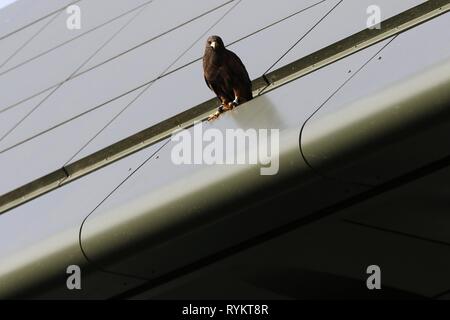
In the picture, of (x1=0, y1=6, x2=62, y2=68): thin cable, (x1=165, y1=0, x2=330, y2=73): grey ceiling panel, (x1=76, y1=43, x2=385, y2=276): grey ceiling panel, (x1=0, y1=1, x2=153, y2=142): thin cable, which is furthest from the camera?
(x1=0, y1=6, x2=62, y2=68): thin cable

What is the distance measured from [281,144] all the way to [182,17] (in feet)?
15.8

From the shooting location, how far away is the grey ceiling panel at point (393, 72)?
5.68 metres

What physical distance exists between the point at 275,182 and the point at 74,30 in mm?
7457

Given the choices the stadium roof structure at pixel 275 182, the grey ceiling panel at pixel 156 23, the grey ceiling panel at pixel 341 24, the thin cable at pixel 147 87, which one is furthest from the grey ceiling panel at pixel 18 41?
the grey ceiling panel at pixel 341 24

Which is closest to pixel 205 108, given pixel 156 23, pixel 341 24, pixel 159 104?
pixel 159 104

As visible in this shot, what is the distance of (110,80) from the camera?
→ 10.2m

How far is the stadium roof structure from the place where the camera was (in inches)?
225

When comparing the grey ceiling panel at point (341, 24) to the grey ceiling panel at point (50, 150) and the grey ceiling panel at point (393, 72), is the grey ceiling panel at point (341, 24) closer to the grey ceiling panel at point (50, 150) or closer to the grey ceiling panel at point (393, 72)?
the grey ceiling panel at point (393, 72)

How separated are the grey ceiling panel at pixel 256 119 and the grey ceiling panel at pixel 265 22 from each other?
3.40 ft

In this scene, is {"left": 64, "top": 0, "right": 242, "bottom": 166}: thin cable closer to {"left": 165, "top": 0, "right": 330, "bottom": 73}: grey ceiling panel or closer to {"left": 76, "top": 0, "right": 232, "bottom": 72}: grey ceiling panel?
{"left": 165, "top": 0, "right": 330, "bottom": 73}: grey ceiling panel

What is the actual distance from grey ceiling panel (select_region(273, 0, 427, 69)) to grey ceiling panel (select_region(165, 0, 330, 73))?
18 cm

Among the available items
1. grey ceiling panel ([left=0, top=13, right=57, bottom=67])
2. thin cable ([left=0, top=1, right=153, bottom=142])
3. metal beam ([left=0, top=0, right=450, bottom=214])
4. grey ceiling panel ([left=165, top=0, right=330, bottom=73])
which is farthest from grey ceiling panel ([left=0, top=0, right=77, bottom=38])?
metal beam ([left=0, top=0, right=450, bottom=214])

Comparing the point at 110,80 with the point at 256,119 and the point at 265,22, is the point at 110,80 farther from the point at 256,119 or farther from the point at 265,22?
the point at 256,119
